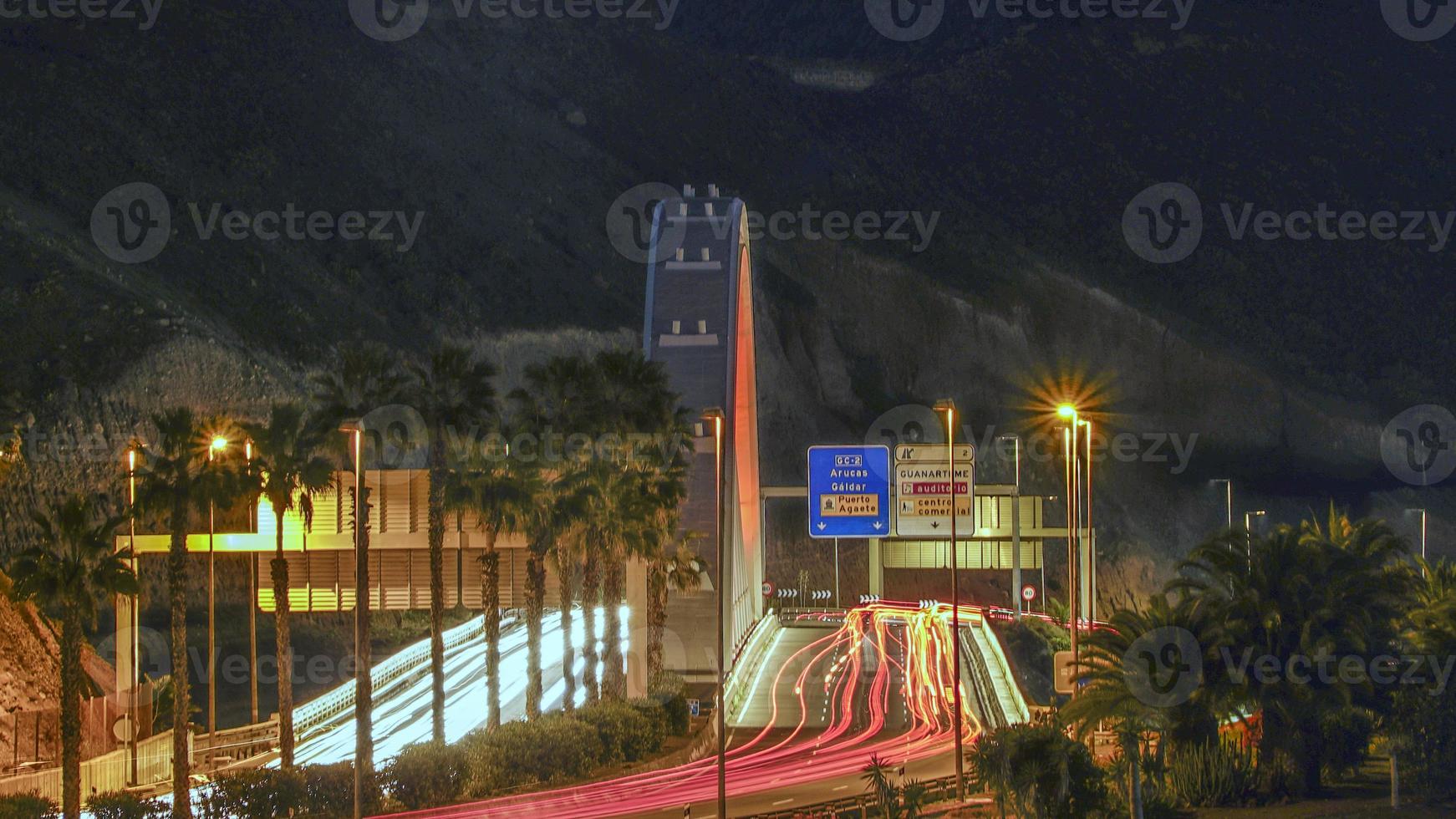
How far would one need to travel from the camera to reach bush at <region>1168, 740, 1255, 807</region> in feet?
101

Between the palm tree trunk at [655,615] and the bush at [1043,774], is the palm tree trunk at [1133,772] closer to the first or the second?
the bush at [1043,774]

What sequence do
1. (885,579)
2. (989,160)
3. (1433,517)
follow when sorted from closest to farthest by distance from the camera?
(885,579) → (1433,517) → (989,160)

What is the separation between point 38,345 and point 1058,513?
6418 cm

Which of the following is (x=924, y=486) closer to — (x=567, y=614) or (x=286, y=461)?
(x=567, y=614)

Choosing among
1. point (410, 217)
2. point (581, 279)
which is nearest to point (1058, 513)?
point (581, 279)

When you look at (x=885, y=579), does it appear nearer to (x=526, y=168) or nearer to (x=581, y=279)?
(x=581, y=279)

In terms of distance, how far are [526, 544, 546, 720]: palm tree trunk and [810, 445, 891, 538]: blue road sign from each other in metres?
20.5

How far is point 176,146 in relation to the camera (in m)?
119

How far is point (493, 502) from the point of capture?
140 ft

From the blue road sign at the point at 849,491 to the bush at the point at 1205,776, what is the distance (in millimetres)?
34110

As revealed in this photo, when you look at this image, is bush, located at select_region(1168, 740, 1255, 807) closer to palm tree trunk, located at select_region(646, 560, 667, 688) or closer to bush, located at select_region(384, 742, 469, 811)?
bush, located at select_region(384, 742, 469, 811)

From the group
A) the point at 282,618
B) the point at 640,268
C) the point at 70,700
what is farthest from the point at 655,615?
the point at 640,268

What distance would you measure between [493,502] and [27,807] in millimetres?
14792

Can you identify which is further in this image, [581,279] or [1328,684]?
[581,279]
